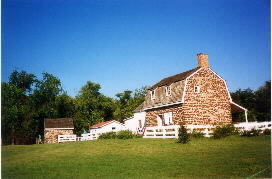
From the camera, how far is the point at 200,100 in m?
25.3

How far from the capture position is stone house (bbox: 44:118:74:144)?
42484 millimetres

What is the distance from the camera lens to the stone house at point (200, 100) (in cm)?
2502

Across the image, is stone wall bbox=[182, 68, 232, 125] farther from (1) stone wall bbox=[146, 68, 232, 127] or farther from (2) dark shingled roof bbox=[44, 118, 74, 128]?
(2) dark shingled roof bbox=[44, 118, 74, 128]

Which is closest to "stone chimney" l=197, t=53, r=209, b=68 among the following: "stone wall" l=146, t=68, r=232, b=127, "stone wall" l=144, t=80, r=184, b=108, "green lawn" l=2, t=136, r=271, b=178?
"stone wall" l=146, t=68, r=232, b=127

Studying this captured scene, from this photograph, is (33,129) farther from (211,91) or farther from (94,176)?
(94,176)

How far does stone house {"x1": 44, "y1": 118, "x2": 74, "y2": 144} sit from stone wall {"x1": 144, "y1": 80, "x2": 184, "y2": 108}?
1772 cm

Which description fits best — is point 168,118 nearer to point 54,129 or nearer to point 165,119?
point 165,119

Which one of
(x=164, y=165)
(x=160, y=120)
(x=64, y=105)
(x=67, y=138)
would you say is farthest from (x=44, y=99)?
(x=164, y=165)

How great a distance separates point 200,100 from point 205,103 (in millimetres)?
483

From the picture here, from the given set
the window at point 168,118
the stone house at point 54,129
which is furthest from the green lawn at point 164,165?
the stone house at point 54,129

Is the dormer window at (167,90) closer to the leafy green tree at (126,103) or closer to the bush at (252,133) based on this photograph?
the bush at (252,133)

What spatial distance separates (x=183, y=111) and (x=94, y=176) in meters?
16.3

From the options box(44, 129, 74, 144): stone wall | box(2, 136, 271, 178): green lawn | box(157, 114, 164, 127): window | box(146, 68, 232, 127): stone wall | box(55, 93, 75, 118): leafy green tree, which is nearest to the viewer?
box(2, 136, 271, 178): green lawn

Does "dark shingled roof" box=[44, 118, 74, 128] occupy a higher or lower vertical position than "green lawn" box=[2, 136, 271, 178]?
higher
